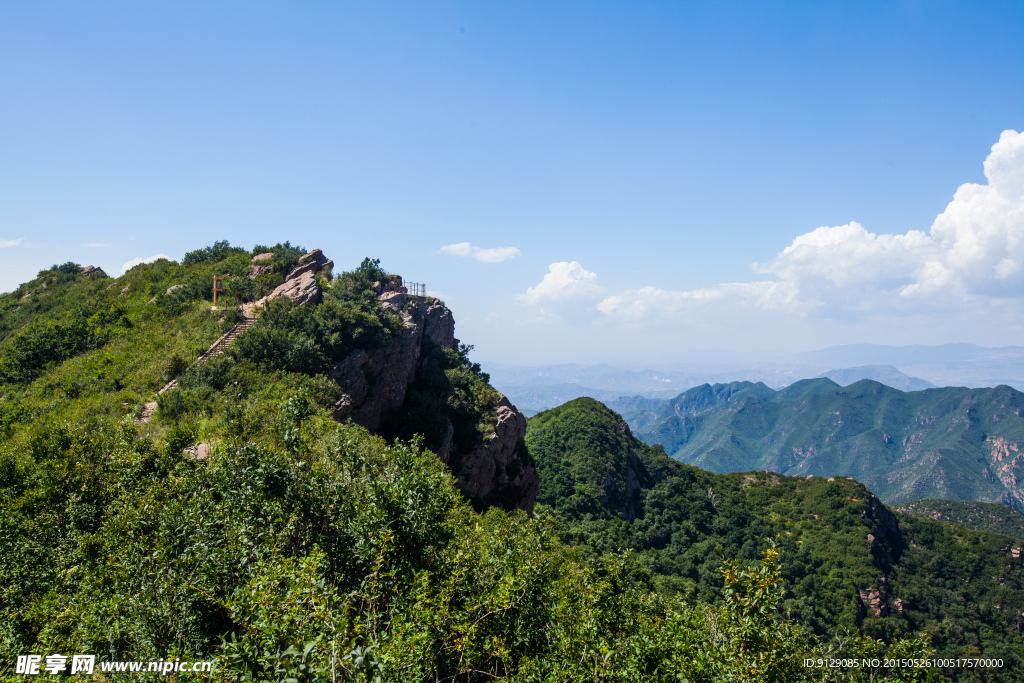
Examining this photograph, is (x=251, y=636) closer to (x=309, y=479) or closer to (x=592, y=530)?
(x=309, y=479)

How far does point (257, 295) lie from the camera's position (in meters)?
40.7

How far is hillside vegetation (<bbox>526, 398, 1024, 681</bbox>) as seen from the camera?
68438 mm

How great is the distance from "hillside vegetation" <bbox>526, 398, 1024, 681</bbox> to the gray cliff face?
1662 cm

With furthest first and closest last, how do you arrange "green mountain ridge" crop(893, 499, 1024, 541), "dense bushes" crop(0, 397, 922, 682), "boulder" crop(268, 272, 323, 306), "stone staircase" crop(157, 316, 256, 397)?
"green mountain ridge" crop(893, 499, 1024, 541) < "boulder" crop(268, 272, 323, 306) < "stone staircase" crop(157, 316, 256, 397) < "dense bushes" crop(0, 397, 922, 682)

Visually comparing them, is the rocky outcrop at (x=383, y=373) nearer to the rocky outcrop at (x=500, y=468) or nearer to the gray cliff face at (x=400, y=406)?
the gray cliff face at (x=400, y=406)

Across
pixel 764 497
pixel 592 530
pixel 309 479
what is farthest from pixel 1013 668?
pixel 309 479

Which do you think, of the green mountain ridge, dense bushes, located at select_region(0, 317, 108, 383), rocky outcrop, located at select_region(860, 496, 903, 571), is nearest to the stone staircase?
dense bushes, located at select_region(0, 317, 108, 383)

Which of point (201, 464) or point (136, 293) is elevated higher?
point (136, 293)

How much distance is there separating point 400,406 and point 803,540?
87139 millimetres

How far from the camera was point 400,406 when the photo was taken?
126 feet

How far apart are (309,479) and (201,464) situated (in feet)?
15.2

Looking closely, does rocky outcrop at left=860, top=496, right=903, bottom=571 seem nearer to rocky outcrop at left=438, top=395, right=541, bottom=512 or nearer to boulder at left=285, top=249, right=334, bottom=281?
rocky outcrop at left=438, top=395, right=541, bottom=512

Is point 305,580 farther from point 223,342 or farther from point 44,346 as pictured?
point 44,346

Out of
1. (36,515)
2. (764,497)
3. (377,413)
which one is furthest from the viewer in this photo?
(764,497)
